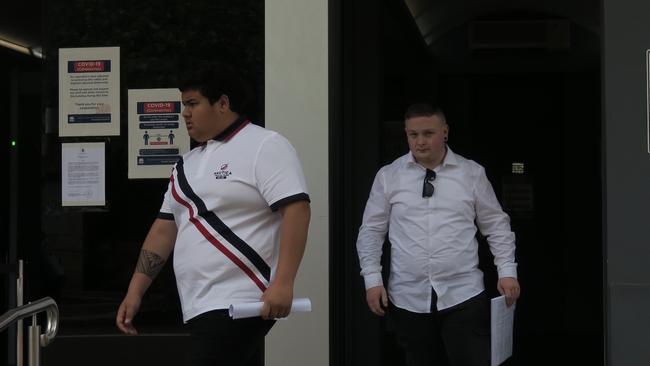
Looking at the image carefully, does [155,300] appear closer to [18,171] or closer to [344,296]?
[344,296]

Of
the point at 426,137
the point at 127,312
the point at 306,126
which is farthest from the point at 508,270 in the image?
the point at 127,312

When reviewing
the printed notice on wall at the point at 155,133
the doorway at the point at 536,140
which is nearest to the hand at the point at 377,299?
the printed notice on wall at the point at 155,133

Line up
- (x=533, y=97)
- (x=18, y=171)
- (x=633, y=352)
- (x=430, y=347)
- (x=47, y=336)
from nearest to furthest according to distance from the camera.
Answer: (x=47, y=336)
(x=633, y=352)
(x=430, y=347)
(x=18, y=171)
(x=533, y=97)

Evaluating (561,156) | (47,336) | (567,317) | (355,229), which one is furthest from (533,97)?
(47,336)

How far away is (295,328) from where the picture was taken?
5160 millimetres

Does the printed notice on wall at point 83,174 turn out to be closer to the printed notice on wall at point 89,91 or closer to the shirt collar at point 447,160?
the printed notice on wall at point 89,91

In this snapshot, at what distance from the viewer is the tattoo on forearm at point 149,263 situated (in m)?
3.98

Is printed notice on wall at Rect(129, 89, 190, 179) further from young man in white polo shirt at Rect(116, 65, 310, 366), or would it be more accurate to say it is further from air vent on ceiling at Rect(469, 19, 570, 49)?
air vent on ceiling at Rect(469, 19, 570, 49)

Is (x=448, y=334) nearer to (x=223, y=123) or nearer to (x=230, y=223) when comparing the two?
(x=230, y=223)

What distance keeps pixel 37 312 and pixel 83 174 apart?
1.85 m

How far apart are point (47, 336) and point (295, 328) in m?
1.66

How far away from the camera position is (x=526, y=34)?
7656 mm

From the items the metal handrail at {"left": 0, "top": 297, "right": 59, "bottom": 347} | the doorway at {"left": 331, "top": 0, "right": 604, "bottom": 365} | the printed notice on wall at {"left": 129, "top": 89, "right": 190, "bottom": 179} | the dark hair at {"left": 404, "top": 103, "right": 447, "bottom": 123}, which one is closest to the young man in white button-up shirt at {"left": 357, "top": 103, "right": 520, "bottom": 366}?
the dark hair at {"left": 404, "top": 103, "right": 447, "bottom": 123}

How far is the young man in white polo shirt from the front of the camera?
11.6 ft
